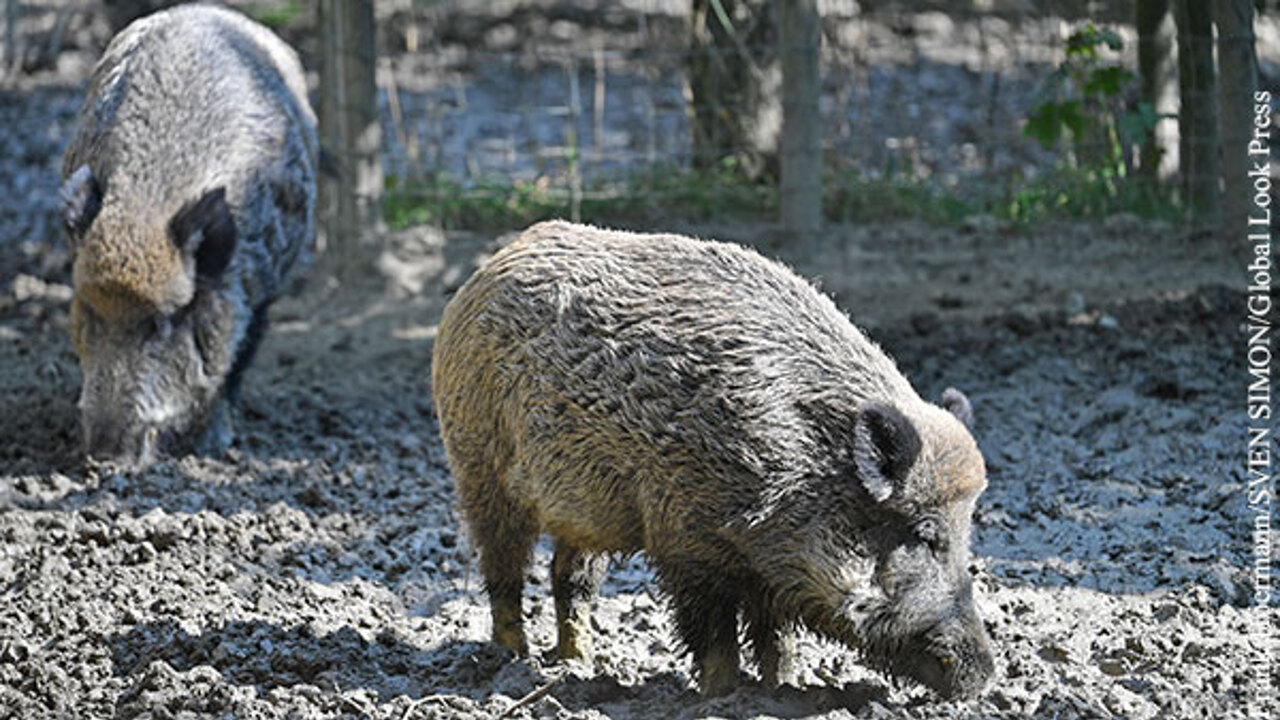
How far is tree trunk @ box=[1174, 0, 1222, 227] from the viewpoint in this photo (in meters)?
9.27

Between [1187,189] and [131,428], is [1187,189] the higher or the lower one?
the higher one

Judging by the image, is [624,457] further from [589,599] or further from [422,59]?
[422,59]

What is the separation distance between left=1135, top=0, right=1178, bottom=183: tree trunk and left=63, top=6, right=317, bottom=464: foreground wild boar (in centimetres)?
508

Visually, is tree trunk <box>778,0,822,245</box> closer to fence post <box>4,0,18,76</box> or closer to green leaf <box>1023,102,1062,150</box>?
green leaf <box>1023,102,1062,150</box>

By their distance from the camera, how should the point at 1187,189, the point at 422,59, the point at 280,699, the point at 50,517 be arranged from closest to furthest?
the point at 280,699
the point at 50,517
the point at 1187,189
the point at 422,59

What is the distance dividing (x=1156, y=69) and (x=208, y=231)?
5900 millimetres

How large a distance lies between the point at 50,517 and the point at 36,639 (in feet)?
3.61

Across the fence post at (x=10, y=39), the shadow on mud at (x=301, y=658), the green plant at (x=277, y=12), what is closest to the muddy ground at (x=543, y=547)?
the shadow on mud at (x=301, y=658)

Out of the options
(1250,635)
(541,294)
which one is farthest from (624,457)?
(1250,635)

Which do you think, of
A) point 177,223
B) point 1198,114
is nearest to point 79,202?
point 177,223

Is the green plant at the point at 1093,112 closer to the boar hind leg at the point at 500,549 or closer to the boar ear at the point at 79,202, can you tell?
the boar ear at the point at 79,202

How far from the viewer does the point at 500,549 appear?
479cm

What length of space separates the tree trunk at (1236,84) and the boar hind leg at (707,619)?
233 inches

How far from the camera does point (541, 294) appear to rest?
15.1 feet
